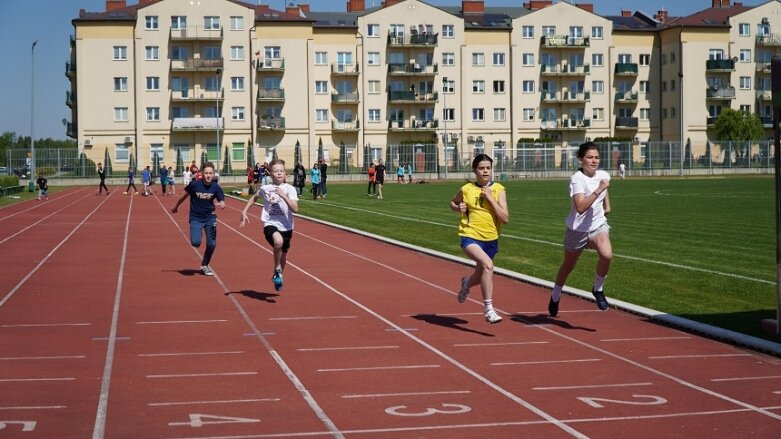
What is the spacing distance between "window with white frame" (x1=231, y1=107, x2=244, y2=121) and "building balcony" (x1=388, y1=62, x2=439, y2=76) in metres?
13.3

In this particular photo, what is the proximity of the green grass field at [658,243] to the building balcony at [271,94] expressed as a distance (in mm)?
46516

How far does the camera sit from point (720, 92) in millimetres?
98750

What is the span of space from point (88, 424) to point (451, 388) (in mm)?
2870

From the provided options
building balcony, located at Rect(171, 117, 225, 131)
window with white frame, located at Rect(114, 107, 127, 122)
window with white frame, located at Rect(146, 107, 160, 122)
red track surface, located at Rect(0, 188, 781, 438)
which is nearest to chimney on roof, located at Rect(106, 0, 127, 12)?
window with white frame, located at Rect(114, 107, 127, 122)

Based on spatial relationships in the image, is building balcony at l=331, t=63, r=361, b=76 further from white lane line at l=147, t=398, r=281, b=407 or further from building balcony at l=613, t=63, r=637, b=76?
white lane line at l=147, t=398, r=281, b=407

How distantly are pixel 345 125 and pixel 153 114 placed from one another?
52.0ft

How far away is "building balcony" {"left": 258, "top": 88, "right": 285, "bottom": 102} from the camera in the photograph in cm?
9013

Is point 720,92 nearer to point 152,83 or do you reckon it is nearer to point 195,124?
point 195,124

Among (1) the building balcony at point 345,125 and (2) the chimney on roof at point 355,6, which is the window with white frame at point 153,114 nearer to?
(1) the building balcony at point 345,125

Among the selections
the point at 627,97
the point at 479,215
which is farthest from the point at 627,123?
the point at 479,215

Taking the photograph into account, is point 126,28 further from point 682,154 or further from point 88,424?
point 88,424

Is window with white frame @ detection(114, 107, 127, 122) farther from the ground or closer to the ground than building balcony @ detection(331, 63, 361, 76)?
closer to the ground

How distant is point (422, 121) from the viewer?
95.9 metres

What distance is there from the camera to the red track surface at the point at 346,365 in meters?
7.77
